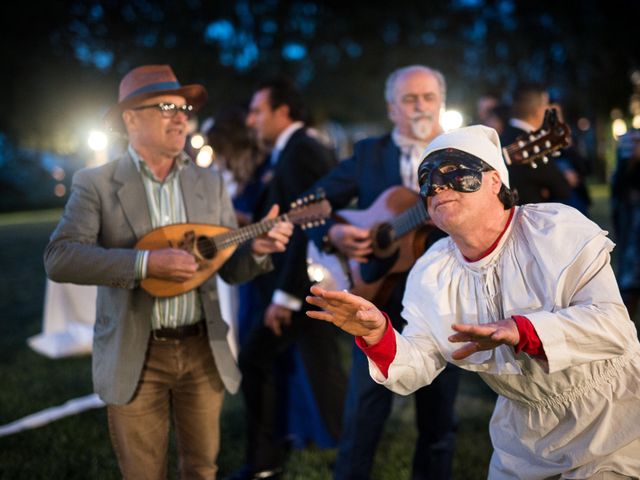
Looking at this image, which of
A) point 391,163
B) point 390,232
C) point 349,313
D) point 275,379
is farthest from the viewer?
point 275,379

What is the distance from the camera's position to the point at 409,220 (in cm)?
404

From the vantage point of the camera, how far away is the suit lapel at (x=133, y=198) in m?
3.62

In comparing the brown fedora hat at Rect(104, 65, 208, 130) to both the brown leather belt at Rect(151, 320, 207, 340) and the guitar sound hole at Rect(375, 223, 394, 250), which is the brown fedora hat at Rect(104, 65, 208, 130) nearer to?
the brown leather belt at Rect(151, 320, 207, 340)

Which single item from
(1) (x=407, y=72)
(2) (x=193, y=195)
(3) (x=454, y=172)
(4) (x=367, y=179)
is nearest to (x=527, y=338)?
(3) (x=454, y=172)

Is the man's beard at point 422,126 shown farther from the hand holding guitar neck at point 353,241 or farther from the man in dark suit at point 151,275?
the man in dark suit at point 151,275

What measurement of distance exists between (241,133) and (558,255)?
4.36m

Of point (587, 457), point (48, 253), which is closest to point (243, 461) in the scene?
point (48, 253)

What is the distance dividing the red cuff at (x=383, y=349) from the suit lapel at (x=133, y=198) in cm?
154

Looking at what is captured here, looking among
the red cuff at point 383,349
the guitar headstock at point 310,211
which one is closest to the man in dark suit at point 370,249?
the guitar headstock at point 310,211

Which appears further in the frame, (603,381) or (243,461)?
(243,461)

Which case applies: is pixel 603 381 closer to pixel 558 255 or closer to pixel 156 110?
pixel 558 255

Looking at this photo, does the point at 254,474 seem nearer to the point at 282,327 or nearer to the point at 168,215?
the point at 282,327

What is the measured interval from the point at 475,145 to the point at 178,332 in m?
1.86

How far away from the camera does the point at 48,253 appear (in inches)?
137
